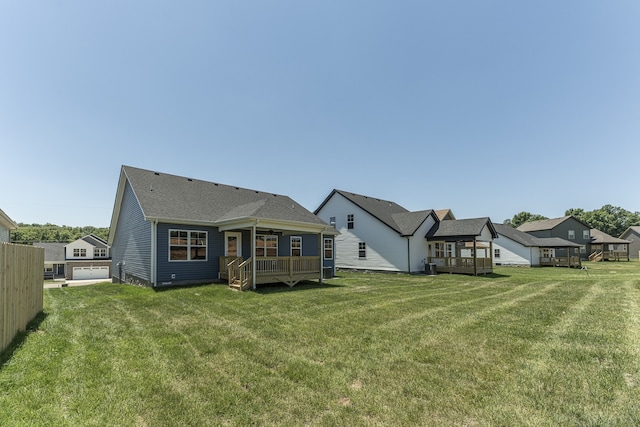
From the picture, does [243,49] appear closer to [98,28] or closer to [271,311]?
[98,28]

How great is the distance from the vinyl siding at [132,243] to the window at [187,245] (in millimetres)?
1006

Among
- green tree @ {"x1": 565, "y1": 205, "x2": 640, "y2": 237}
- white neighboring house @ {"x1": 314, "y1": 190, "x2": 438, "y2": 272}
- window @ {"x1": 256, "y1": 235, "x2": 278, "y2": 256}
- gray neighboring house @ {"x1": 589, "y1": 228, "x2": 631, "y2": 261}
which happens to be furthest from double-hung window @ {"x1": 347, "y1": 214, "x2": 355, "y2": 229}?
green tree @ {"x1": 565, "y1": 205, "x2": 640, "y2": 237}

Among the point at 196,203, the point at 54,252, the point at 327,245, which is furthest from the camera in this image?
the point at 54,252

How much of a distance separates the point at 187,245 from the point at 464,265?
18.6 metres

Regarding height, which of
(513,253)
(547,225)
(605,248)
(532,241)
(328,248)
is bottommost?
(605,248)

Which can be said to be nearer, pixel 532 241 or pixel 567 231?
pixel 532 241

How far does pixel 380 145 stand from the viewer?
2030 cm

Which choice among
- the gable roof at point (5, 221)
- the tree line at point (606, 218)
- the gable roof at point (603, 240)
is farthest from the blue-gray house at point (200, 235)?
the tree line at point (606, 218)

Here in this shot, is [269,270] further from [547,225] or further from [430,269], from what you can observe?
[547,225]

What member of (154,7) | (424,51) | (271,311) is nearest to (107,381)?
(271,311)

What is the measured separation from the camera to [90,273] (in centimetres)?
4138

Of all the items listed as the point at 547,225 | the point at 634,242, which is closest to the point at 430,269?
the point at 547,225

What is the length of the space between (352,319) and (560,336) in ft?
13.9

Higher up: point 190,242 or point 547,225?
point 547,225
